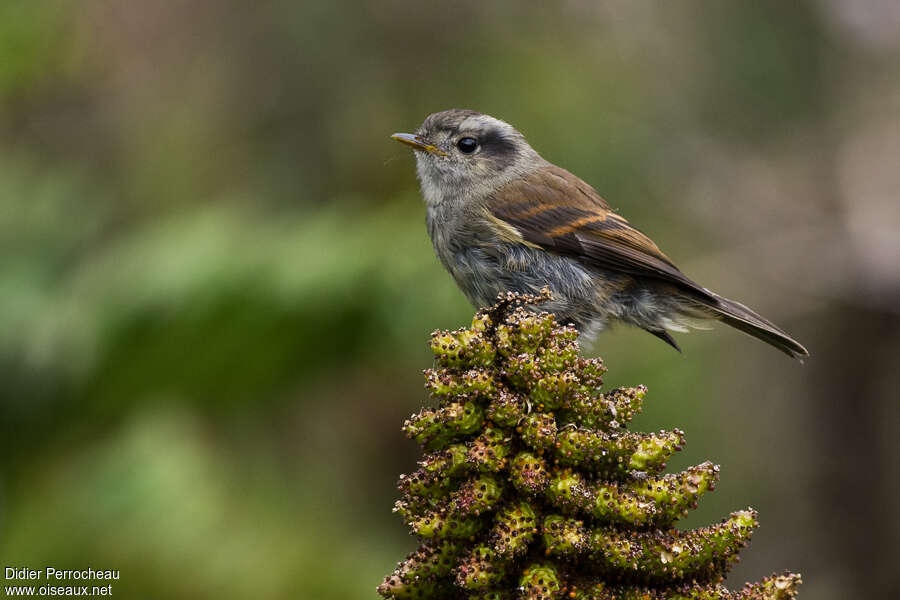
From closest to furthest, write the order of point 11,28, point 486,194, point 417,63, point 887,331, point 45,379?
point 486,194 → point 45,379 → point 11,28 → point 887,331 → point 417,63

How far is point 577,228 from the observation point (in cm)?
423

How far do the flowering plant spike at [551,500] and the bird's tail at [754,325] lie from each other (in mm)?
1795

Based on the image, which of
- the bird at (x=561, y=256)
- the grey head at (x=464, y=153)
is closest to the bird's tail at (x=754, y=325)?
the bird at (x=561, y=256)

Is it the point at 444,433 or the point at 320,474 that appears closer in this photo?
the point at 444,433

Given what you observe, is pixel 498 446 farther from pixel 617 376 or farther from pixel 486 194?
pixel 617 376

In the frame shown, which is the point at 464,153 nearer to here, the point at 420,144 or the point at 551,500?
the point at 420,144

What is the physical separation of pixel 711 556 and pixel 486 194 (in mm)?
2424

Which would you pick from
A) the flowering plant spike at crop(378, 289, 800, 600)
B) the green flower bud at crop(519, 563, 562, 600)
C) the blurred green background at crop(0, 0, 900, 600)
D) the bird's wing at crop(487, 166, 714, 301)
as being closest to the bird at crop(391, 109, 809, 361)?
the bird's wing at crop(487, 166, 714, 301)

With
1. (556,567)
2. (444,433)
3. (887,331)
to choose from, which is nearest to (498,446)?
(444,433)

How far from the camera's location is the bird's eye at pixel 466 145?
4.66 metres

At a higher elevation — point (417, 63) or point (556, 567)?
point (417, 63)

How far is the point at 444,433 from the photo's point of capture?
7.12 feet

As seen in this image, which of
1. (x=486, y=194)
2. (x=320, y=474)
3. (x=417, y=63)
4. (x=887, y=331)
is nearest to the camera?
(x=486, y=194)

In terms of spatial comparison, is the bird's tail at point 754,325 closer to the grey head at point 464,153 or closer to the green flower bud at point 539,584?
the grey head at point 464,153
